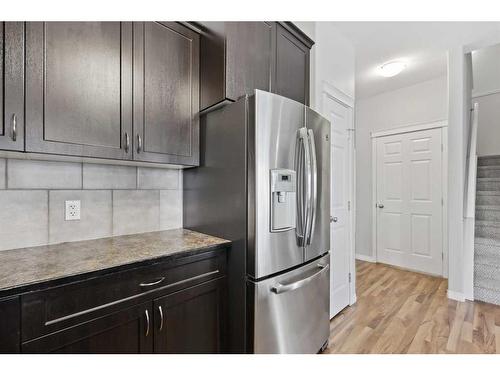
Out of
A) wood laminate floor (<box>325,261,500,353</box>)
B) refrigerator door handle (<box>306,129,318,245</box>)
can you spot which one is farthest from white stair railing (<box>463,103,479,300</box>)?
refrigerator door handle (<box>306,129,318,245</box>)

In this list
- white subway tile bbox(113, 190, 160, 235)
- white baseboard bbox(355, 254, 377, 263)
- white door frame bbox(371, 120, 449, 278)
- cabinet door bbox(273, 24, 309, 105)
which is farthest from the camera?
white baseboard bbox(355, 254, 377, 263)

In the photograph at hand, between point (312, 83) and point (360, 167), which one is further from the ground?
point (312, 83)

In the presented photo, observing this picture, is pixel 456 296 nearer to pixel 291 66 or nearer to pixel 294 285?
pixel 294 285

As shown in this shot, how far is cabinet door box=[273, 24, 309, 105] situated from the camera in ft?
6.33

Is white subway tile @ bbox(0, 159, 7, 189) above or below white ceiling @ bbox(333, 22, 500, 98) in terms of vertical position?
below

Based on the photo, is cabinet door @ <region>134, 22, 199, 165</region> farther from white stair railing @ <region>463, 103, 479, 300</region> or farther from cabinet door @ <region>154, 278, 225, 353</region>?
white stair railing @ <region>463, 103, 479, 300</region>

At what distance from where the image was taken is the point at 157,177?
188cm

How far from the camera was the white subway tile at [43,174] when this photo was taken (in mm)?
1354

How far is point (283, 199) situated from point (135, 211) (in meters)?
1.03

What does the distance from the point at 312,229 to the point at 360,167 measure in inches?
129

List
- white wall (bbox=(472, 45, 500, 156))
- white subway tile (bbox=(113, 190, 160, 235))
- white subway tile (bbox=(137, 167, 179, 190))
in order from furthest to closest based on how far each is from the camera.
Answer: white wall (bbox=(472, 45, 500, 156))
white subway tile (bbox=(137, 167, 179, 190))
white subway tile (bbox=(113, 190, 160, 235))
